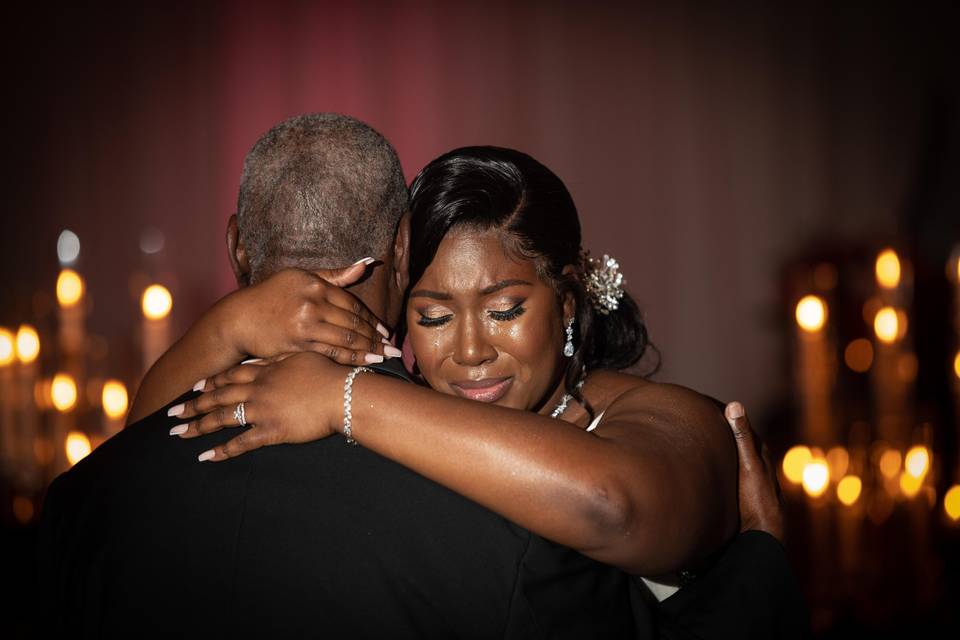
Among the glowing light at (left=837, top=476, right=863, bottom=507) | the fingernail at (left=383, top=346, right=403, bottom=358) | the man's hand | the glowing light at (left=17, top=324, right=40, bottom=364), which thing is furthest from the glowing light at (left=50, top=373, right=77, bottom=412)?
the glowing light at (left=837, top=476, right=863, bottom=507)

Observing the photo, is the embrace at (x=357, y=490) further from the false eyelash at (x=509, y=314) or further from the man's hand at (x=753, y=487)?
the false eyelash at (x=509, y=314)

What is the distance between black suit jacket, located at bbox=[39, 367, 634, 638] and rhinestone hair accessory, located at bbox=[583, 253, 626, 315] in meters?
1.00

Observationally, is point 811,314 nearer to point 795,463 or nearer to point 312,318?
point 795,463

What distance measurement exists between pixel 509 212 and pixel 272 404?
86 centimetres

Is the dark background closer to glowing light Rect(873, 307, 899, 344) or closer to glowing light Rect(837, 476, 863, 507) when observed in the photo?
glowing light Rect(837, 476, 863, 507)

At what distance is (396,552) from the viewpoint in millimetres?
1302

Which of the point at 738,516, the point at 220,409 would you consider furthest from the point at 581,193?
the point at 220,409

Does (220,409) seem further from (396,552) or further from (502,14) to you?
(502,14)

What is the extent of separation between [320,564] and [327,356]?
363mm

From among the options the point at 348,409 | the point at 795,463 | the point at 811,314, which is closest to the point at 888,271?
the point at 811,314

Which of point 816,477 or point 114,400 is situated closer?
point 114,400

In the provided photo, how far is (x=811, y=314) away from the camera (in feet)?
13.6

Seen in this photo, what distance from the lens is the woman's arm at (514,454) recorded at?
51.3 inches

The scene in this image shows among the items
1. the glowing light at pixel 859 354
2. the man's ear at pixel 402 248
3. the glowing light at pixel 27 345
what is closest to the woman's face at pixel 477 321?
the man's ear at pixel 402 248
